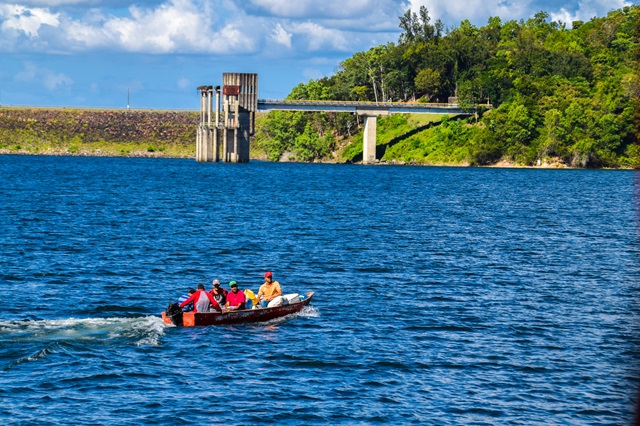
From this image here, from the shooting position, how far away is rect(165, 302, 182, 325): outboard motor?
43688mm

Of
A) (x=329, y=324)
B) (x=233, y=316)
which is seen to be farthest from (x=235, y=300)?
(x=329, y=324)

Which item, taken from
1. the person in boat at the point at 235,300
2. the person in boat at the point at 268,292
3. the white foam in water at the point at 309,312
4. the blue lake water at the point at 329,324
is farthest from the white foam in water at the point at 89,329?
the white foam in water at the point at 309,312

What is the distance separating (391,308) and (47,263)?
26148 mm

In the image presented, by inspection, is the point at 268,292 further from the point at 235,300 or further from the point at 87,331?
the point at 87,331

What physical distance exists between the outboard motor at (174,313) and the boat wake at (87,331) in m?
0.52

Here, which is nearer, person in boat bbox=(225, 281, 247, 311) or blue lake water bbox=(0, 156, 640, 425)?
blue lake water bbox=(0, 156, 640, 425)

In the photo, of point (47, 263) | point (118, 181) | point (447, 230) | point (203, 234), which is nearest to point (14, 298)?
point (47, 263)

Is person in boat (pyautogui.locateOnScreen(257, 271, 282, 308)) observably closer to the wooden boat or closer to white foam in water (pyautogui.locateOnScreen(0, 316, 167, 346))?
the wooden boat

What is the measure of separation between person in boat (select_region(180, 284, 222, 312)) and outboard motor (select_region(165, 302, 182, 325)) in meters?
0.49

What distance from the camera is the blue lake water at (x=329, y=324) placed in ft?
106

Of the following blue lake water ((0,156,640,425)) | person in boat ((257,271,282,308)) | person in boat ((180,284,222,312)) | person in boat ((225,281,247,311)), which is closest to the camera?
blue lake water ((0,156,640,425))

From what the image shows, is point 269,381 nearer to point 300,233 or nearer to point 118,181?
point 300,233

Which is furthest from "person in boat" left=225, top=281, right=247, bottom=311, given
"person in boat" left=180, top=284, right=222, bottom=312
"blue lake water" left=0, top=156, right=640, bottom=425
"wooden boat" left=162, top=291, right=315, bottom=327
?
"blue lake water" left=0, top=156, right=640, bottom=425

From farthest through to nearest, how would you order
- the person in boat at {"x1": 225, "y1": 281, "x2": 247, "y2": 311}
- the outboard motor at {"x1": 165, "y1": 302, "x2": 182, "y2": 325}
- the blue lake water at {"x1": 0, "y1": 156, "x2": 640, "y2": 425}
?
the person in boat at {"x1": 225, "y1": 281, "x2": 247, "y2": 311} → the outboard motor at {"x1": 165, "y1": 302, "x2": 182, "y2": 325} → the blue lake water at {"x1": 0, "y1": 156, "x2": 640, "y2": 425}
